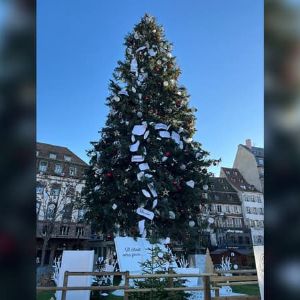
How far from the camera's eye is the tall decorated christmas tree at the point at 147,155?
605 centimetres

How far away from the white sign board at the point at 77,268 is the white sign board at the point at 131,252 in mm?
748

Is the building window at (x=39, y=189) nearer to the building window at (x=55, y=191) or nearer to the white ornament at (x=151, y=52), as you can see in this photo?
the white ornament at (x=151, y=52)

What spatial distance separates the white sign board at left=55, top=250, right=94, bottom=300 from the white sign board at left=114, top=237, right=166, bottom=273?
2.45 ft

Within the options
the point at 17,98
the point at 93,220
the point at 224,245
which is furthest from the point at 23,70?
the point at 224,245

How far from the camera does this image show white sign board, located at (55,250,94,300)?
4.50 metres

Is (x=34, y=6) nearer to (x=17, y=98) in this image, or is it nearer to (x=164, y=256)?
(x=17, y=98)

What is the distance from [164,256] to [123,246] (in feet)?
2.34

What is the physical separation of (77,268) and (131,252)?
108 cm

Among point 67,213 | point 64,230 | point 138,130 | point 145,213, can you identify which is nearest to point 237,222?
point 64,230

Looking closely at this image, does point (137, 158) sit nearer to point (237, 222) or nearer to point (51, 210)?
point (51, 210)

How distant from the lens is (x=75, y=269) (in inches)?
181

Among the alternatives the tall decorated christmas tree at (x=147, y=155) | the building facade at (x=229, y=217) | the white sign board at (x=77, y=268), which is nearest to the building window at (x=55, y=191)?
the tall decorated christmas tree at (x=147, y=155)

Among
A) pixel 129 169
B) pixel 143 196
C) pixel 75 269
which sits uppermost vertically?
pixel 129 169

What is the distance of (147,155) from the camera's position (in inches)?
253
